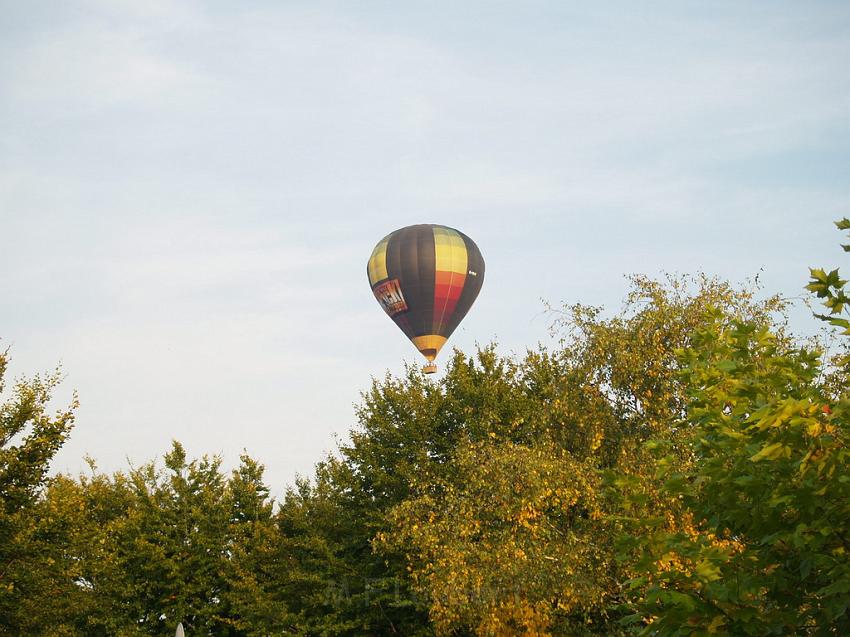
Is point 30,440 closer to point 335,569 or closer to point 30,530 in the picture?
point 30,530

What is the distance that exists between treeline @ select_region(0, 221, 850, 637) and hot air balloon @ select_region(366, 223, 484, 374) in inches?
280

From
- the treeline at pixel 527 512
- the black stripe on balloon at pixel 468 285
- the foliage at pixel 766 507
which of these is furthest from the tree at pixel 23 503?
the black stripe on balloon at pixel 468 285

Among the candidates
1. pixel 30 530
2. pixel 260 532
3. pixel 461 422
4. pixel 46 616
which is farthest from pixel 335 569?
pixel 30 530

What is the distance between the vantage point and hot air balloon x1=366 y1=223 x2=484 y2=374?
54.9 meters

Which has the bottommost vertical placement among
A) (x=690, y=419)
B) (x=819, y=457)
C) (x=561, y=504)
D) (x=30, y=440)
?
(x=819, y=457)

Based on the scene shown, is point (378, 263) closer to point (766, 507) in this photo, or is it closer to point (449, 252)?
point (449, 252)

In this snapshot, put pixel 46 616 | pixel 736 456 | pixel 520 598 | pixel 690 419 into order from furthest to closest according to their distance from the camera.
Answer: pixel 46 616 < pixel 520 598 < pixel 690 419 < pixel 736 456

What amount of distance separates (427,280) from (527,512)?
31.8 meters

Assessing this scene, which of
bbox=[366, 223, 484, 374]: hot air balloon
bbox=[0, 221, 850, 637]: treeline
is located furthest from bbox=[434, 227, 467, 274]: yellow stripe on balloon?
bbox=[0, 221, 850, 637]: treeline

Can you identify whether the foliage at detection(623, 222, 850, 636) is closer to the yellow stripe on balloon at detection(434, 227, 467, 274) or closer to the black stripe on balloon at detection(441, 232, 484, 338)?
the yellow stripe on balloon at detection(434, 227, 467, 274)

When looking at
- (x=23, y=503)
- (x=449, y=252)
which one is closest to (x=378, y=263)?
(x=449, y=252)

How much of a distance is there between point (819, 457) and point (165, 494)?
146ft

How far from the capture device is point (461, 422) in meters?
46.0

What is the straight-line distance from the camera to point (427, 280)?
5481 centimetres
